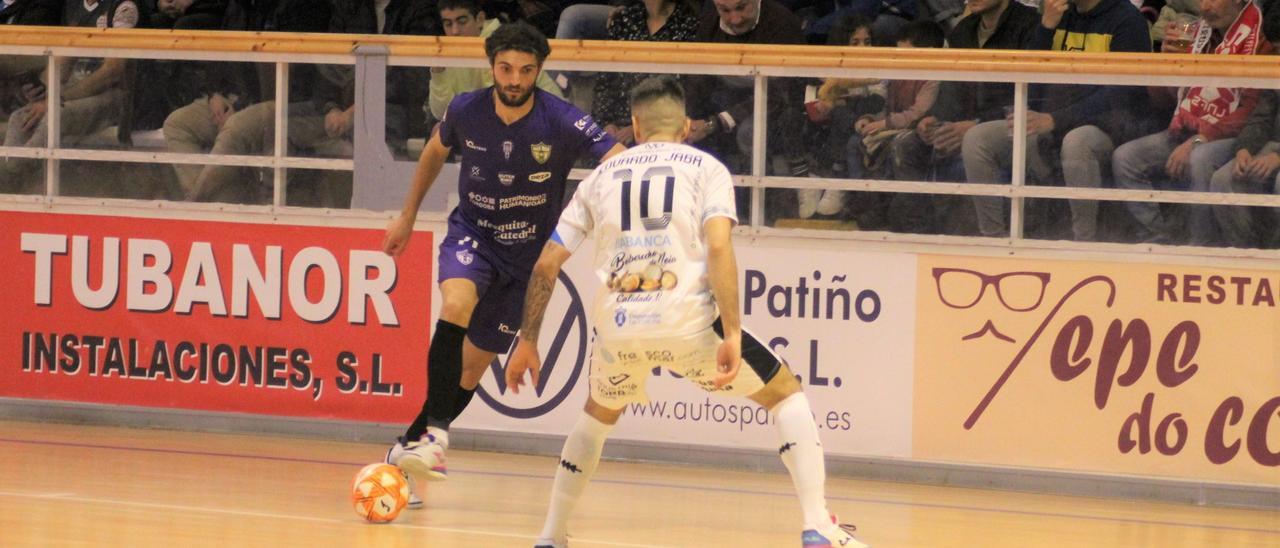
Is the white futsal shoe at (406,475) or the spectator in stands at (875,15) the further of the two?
the spectator in stands at (875,15)

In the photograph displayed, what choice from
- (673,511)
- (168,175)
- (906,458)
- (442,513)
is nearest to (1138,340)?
(906,458)

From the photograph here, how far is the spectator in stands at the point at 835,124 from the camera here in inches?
365

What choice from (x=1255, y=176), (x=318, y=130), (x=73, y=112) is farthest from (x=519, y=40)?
(x=73, y=112)

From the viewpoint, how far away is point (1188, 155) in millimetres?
8727

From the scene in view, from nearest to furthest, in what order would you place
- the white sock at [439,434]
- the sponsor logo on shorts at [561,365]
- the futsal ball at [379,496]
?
the futsal ball at [379,496] → the white sock at [439,434] → the sponsor logo on shorts at [561,365]

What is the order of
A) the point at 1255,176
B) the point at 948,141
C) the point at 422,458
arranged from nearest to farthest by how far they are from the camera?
1. the point at 422,458
2. the point at 1255,176
3. the point at 948,141

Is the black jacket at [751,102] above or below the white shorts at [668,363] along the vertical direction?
above

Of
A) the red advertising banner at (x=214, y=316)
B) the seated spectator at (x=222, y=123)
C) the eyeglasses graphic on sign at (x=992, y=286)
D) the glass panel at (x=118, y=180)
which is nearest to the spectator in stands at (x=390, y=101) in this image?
the seated spectator at (x=222, y=123)

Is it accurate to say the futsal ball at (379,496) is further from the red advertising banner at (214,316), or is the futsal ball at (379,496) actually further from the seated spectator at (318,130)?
the seated spectator at (318,130)

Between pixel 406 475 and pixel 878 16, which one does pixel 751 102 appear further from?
pixel 406 475

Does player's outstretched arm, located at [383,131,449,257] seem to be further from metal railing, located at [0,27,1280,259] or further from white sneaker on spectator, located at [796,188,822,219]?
white sneaker on spectator, located at [796,188,822,219]

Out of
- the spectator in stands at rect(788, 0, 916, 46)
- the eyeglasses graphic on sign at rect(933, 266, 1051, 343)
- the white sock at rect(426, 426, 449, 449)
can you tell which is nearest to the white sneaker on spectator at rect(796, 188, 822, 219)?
the eyeglasses graphic on sign at rect(933, 266, 1051, 343)

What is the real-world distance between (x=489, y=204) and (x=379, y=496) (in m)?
1.44

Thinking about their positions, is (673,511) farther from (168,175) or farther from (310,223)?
(168,175)
